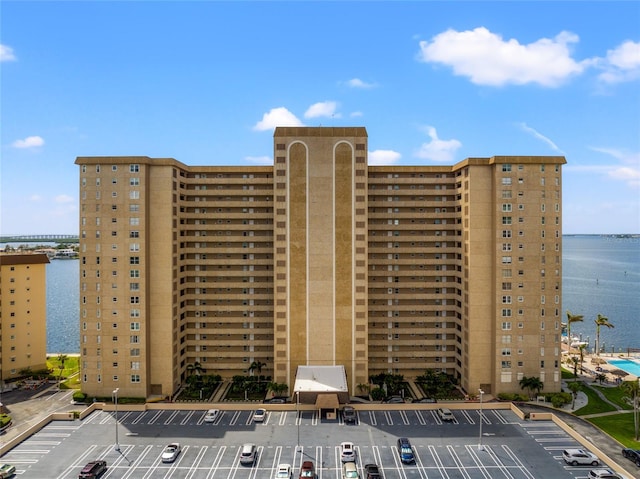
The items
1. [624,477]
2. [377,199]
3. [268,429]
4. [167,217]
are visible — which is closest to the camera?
[624,477]

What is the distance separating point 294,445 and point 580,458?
3417 cm

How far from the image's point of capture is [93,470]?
44.7m

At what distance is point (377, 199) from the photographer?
76625 millimetres

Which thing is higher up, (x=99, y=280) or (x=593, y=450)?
(x=99, y=280)

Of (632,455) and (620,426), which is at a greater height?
(632,455)

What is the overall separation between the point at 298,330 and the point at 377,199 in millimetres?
28661

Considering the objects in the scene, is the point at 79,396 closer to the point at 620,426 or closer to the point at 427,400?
the point at 427,400

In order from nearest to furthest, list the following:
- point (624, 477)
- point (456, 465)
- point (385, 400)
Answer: point (624, 477) < point (456, 465) < point (385, 400)

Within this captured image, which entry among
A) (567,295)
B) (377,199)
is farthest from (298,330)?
(567,295)

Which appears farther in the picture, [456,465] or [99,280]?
[99,280]

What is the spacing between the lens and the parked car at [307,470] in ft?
144

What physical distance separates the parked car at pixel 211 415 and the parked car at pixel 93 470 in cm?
1451

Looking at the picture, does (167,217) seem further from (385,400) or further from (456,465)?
(456,465)

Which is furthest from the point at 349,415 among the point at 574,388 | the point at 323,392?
the point at 574,388
